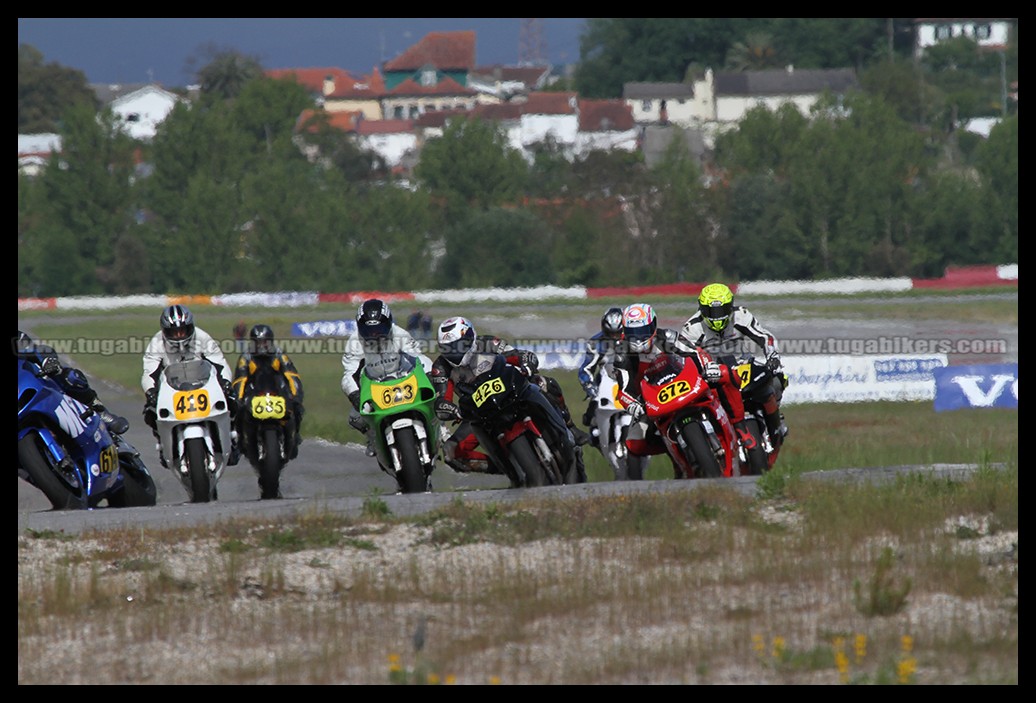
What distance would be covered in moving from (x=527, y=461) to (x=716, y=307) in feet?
8.01

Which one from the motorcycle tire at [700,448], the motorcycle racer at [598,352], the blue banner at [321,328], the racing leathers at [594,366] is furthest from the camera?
the blue banner at [321,328]

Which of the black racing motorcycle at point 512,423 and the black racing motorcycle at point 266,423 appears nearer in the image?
the black racing motorcycle at point 512,423

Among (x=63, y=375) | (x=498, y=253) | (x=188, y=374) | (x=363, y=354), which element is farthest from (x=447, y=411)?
(x=498, y=253)

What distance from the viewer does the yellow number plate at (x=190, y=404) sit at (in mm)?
11594

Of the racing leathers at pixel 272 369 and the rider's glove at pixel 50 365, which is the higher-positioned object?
the rider's glove at pixel 50 365

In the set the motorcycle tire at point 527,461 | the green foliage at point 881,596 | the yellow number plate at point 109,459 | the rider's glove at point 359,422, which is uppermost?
the rider's glove at point 359,422

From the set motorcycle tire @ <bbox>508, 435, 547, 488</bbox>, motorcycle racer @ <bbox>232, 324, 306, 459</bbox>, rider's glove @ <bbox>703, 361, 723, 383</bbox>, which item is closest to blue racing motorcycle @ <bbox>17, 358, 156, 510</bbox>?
motorcycle racer @ <bbox>232, 324, 306, 459</bbox>

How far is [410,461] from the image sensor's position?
1180 cm

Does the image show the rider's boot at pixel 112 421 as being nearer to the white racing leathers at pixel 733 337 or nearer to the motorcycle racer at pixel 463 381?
the motorcycle racer at pixel 463 381

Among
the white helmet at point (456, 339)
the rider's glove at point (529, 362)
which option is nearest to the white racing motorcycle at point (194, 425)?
the white helmet at point (456, 339)

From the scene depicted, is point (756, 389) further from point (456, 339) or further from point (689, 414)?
point (456, 339)

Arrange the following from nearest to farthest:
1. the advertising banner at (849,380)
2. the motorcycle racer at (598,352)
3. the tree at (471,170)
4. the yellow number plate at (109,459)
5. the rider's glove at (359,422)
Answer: the yellow number plate at (109,459)
the rider's glove at (359,422)
the motorcycle racer at (598,352)
the advertising banner at (849,380)
the tree at (471,170)

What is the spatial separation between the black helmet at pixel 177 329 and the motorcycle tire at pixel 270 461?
1002 mm
